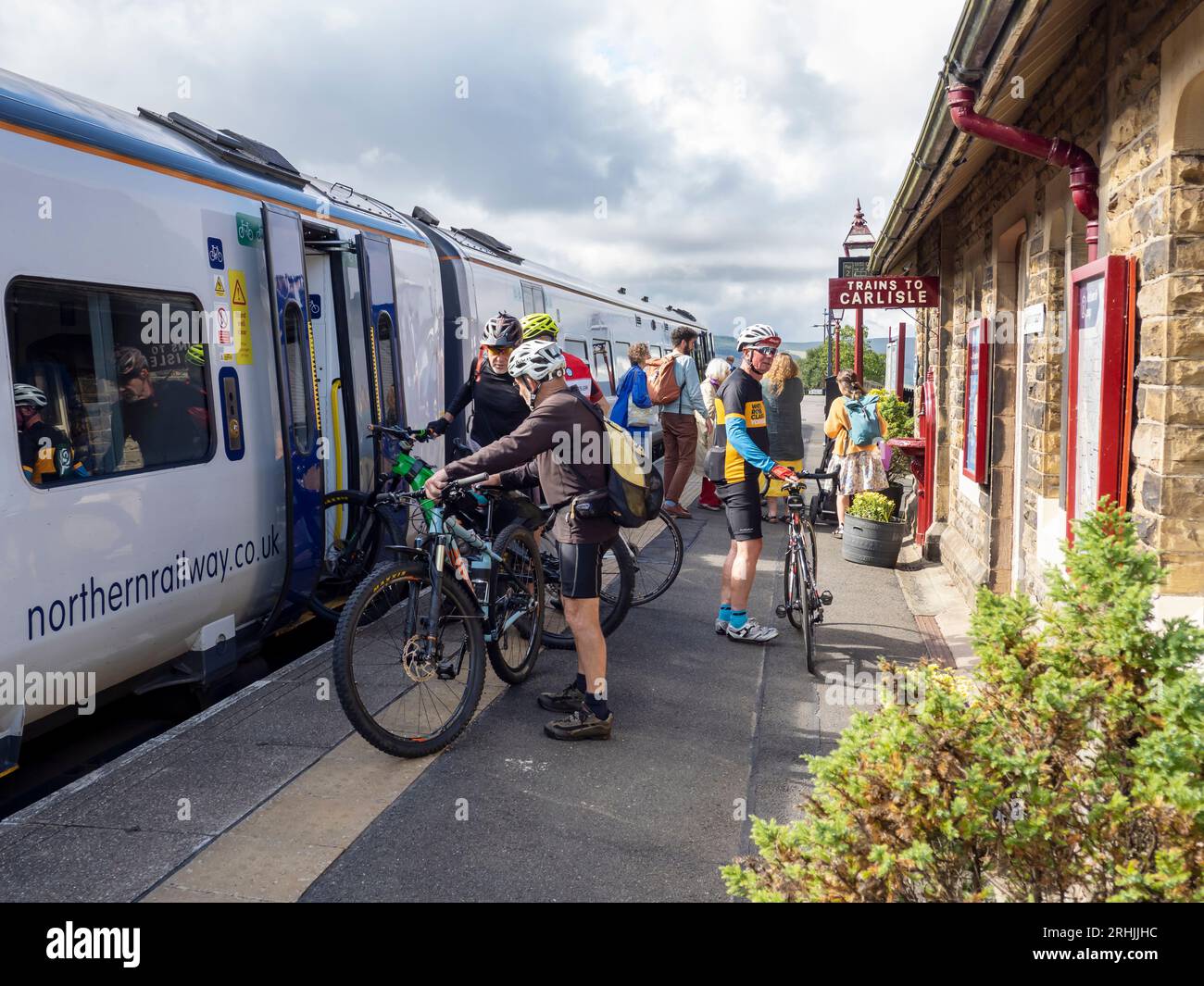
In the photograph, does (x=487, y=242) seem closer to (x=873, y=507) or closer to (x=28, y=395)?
(x=873, y=507)

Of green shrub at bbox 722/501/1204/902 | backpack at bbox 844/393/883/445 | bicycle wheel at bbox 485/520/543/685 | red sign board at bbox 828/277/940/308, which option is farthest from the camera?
red sign board at bbox 828/277/940/308

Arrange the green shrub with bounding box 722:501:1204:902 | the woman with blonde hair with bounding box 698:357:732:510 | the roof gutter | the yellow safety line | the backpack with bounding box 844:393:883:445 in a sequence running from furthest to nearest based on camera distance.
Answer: the woman with blonde hair with bounding box 698:357:732:510 → the backpack with bounding box 844:393:883:445 → the yellow safety line → the roof gutter → the green shrub with bounding box 722:501:1204:902

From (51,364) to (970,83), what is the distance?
3931 millimetres

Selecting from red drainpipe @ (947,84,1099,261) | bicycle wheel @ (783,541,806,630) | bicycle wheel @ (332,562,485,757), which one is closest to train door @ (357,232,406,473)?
bicycle wheel @ (332,562,485,757)

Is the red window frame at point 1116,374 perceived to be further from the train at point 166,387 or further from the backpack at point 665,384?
the backpack at point 665,384

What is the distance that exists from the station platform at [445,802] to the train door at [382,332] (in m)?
2.17

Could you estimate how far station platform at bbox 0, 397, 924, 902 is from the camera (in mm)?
3303

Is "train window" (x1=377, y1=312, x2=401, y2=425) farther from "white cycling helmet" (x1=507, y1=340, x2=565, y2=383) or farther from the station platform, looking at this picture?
"white cycling helmet" (x1=507, y1=340, x2=565, y2=383)

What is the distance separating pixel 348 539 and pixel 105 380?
2.31 m

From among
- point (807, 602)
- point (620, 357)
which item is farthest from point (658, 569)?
point (620, 357)

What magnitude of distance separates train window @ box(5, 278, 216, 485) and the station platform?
1.22 metres

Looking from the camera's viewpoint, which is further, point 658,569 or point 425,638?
point 658,569

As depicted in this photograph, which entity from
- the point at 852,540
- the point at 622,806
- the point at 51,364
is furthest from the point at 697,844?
the point at 852,540

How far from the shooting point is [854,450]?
383 inches
